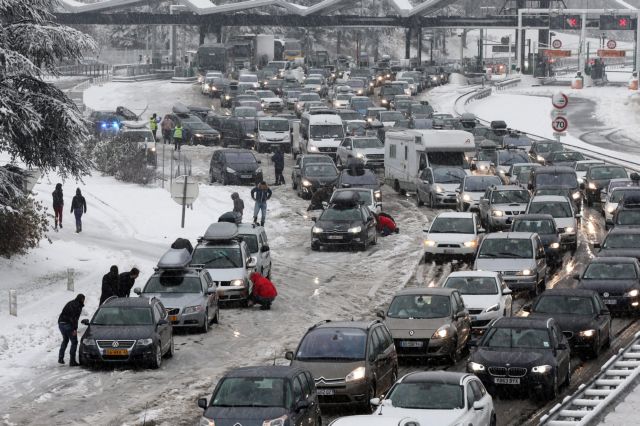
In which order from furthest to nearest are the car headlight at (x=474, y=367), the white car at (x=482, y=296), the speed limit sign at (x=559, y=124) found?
the speed limit sign at (x=559, y=124), the white car at (x=482, y=296), the car headlight at (x=474, y=367)

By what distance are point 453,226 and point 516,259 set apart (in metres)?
5.29

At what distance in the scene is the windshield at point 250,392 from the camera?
62.9 feet

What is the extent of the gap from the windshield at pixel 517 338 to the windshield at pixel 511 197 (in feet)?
68.3

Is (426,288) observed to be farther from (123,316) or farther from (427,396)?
(427,396)

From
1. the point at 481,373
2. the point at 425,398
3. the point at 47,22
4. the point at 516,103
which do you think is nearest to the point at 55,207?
the point at 47,22

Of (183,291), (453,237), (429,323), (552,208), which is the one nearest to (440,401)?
(429,323)

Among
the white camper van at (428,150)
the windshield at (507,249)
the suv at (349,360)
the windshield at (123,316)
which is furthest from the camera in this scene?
the white camper van at (428,150)

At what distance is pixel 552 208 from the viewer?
41906 mm

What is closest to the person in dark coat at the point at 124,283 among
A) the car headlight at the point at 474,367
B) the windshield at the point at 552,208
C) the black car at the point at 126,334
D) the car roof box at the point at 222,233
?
the car roof box at the point at 222,233

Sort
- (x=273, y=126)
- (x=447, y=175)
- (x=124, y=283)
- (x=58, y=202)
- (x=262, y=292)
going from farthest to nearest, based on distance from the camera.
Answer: (x=273, y=126) < (x=447, y=175) < (x=58, y=202) < (x=262, y=292) < (x=124, y=283)

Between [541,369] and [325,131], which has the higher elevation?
[325,131]

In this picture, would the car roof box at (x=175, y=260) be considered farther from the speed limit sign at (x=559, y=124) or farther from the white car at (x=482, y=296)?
the speed limit sign at (x=559, y=124)

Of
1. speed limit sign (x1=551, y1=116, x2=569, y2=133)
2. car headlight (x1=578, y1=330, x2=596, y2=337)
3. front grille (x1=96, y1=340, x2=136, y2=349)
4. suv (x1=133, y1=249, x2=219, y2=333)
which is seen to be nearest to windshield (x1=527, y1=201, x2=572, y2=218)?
speed limit sign (x1=551, y1=116, x2=569, y2=133)

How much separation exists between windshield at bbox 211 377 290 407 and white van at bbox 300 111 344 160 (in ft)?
144
